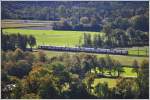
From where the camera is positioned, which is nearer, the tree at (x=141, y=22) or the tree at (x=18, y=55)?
the tree at (x=141, y=22)

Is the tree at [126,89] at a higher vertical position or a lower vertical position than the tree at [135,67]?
lower

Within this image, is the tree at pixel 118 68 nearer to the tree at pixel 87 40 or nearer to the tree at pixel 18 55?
the tree at pixel 87 40

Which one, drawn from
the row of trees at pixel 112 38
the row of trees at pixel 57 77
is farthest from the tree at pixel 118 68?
the row of trees at pixel 112 38

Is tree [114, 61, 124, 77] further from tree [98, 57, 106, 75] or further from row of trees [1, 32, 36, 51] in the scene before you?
row of trees [1, 32, 36, 51]

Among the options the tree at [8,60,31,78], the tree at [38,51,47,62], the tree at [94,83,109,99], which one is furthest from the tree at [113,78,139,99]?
the tree at [8,60,31,78]

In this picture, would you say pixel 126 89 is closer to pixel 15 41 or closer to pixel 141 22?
pixel 141 22

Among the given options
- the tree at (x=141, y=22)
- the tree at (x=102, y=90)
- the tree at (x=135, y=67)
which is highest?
the tree at (x=141, y=22)
